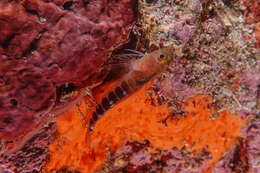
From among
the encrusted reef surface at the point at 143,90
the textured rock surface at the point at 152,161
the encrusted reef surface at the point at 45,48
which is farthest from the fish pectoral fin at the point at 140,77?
the textured rock surface at the point at 152,161

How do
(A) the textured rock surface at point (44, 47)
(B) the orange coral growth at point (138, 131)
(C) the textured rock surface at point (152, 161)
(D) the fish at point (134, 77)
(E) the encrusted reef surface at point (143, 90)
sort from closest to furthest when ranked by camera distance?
(A) the textured rock surface at point (44, 47), (E) the encrusted reef surface at point (143, 90), (D) the fish at point (134, 77), (B) the orange coral growth at point (138, 131), (C) the textured rock surface at point (152, 161)

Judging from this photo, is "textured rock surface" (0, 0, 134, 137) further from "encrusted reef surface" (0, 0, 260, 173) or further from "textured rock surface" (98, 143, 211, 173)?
"textured rock surface" (98, 143, 211, 173)

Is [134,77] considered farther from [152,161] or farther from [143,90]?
[152,161]

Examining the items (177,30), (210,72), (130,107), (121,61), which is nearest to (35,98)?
(121,61)

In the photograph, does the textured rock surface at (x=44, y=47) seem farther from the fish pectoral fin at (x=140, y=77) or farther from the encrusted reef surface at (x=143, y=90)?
the fish pectoral fin at (x=140, y=77)

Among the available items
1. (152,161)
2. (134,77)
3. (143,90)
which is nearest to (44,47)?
(134,77)

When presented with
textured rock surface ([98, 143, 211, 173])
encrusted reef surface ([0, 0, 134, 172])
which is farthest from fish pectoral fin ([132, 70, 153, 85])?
textured rock surface ([98, 143, 211, 173])

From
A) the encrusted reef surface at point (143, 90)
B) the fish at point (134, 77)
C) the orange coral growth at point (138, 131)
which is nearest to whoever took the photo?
the encrusted reef surface at point (143, 90)
